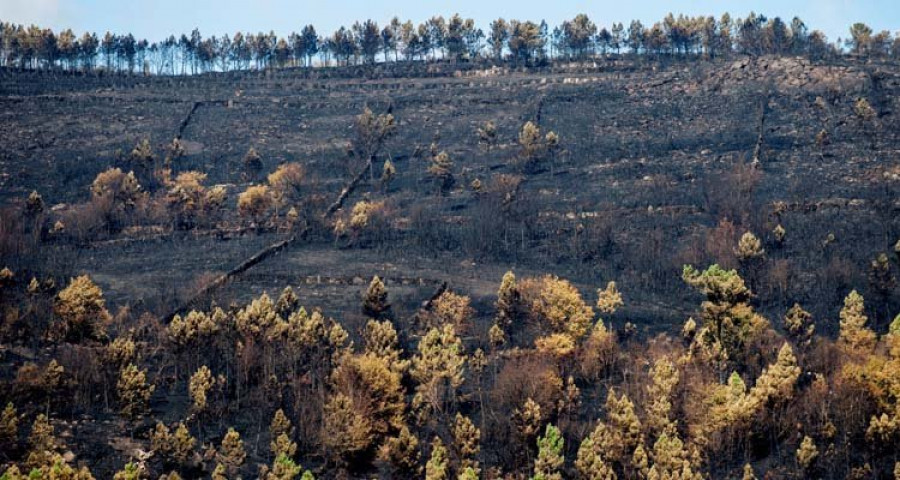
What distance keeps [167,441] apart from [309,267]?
128ft

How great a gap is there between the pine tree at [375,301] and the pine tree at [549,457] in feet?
83.4

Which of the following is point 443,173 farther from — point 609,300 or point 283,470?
point 283,470

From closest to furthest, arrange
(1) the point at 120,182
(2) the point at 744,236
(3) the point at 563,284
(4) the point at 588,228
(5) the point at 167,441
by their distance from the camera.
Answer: (5) the point at 167,441 < (3) the point at 563,284 < (2) the point at 744,236 < (4) the point at 588,228 < (1) the point at 120,182

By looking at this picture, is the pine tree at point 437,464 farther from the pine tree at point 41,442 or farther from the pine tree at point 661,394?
the pine tree at point 41,442

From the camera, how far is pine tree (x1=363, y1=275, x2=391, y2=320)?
77.1 meters

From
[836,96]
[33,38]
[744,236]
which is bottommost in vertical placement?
[744,236]

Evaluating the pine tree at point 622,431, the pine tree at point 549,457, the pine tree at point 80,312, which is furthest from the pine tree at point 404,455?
the pine tree at point 80,312

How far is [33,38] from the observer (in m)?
145

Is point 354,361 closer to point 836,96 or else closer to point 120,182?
point 120,182

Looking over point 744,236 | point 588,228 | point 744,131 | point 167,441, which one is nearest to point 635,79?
point 744,131

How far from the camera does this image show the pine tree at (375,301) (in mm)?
77125

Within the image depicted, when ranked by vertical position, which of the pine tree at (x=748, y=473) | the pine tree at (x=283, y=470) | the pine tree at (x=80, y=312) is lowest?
the pine tree at (x=748, y=473)

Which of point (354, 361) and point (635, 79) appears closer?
point (354, 361)

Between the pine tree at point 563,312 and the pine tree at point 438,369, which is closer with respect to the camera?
the pine tree at point 438,369
